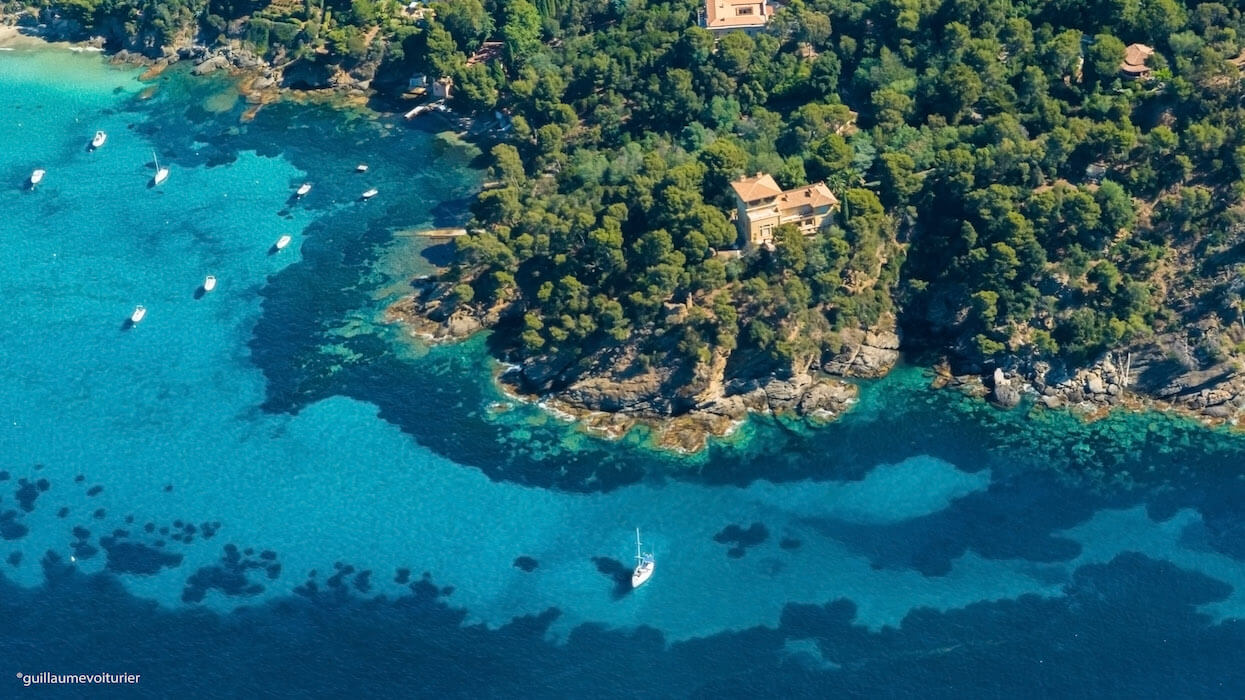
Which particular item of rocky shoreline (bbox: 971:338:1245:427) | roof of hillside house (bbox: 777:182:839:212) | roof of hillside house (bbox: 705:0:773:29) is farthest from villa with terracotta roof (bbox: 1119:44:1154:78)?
roof of hillside house (bbox: 705:0:773:29)

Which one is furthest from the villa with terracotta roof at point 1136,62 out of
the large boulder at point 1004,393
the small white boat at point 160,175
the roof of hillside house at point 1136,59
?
the small white boat at point 160,175

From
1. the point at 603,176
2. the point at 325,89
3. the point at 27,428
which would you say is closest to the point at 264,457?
the point at 27,428

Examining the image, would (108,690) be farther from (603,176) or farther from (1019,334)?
(1019,334)

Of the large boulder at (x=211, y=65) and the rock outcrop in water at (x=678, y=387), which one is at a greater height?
the large boulder at (x=211, y=65)

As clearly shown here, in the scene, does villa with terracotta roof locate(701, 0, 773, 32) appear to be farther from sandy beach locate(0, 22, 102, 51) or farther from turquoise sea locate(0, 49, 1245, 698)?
sandy beach locate(0, 22, 102, 51)

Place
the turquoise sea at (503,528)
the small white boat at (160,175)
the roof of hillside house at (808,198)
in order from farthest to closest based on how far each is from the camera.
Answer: the small white boat at (160,175), the roof of hillside house at (808,198), the turquoise sea at (503,528)

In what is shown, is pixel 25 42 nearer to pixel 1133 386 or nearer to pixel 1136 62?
pixel 1136 62

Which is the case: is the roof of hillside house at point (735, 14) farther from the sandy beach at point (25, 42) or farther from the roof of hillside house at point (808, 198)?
the sandy beach at point (25, 42)
